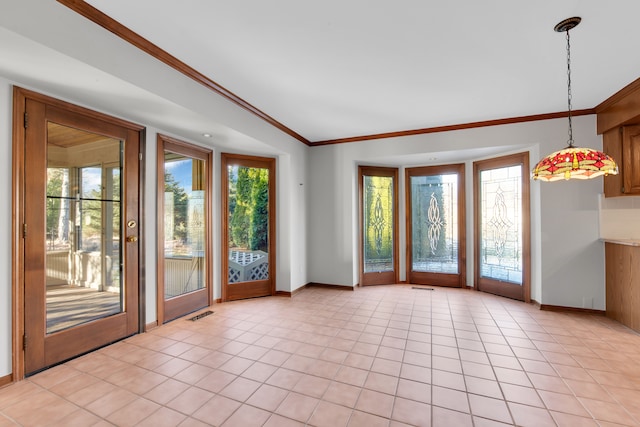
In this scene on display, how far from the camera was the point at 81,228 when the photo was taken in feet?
8.77

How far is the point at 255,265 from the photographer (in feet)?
15.1

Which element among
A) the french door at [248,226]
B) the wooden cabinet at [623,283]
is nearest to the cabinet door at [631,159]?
the wooden cabinet at [623,283]

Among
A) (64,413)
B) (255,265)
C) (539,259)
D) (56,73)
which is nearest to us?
(64,413)

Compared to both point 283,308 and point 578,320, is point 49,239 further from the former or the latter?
point 578,320

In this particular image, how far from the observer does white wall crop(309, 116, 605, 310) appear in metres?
3.69

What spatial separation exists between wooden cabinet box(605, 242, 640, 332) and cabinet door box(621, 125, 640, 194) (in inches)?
27.6

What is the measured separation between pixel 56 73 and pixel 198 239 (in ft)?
7.67

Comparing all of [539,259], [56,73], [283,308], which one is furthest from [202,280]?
[539,259]

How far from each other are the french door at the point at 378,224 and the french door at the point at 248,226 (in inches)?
66.2

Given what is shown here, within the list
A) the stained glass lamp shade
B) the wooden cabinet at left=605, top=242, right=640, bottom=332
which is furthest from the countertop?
the stained glass lamp shade

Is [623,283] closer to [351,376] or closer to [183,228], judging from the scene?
[351,376]

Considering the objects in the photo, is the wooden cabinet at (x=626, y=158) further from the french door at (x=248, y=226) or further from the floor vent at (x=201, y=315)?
the floor vent at (x=201, y=315)

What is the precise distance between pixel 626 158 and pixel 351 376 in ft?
13.1

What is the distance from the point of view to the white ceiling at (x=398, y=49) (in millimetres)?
1927
